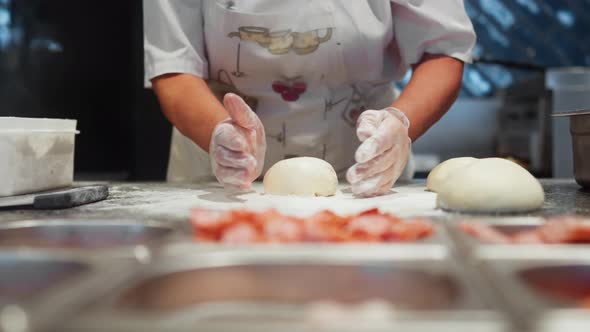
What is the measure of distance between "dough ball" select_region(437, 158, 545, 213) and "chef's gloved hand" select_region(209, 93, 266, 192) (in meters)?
0.41

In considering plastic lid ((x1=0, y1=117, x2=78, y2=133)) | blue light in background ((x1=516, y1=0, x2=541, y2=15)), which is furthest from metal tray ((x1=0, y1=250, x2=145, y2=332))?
blue light in background ((x1=516, y1=0, x2=541, y2=15))

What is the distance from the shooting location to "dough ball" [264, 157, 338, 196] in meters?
1.15

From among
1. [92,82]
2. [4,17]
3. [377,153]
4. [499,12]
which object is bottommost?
[377,153]

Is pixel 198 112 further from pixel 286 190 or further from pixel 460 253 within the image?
pixel 460 253


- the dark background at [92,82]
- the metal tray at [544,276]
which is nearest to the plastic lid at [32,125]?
the metal tray at [544,276]

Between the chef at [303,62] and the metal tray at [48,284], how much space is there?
2.60ft

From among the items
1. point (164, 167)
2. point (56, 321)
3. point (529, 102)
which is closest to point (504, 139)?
point (529, 102)

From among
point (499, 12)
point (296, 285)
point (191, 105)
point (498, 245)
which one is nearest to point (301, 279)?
point (296, 285)

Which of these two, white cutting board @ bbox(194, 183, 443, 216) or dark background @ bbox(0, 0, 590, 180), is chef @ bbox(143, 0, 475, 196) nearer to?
white cutting board @ bbox(194, 183, 443, 216)

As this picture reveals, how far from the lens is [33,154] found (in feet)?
3.69

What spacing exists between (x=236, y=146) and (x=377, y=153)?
0.94ft

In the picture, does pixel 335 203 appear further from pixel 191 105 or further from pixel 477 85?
pixel 477 85

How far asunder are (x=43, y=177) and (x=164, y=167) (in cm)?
155

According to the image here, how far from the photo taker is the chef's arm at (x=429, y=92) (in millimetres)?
1414
